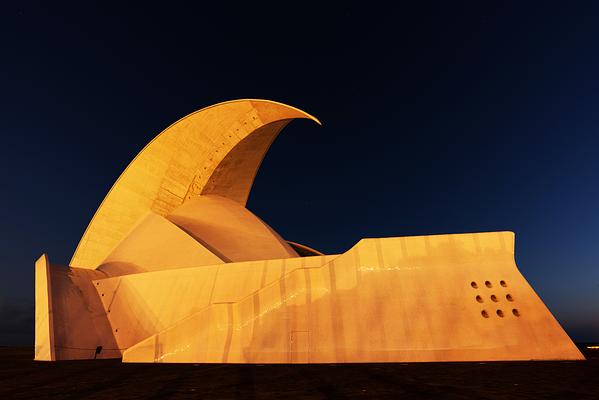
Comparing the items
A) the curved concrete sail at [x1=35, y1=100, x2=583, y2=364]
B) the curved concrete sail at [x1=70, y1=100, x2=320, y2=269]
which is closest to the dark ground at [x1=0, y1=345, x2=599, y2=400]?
the curved concrete sail at [x1=35, y1=100, x2=583, y2=364]

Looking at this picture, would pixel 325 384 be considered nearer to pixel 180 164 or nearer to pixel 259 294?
pixel 259 294

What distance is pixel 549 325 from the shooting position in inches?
428

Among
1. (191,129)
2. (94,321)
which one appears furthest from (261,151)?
(94,321)

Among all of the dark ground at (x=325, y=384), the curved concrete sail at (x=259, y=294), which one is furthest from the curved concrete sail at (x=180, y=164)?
the dark ground at (x=325, y=384)

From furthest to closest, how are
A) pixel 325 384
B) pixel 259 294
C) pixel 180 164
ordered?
1. pixel 180 164
2. pixel 259 294
3. pixel 325 384

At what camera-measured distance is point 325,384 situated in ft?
21.6

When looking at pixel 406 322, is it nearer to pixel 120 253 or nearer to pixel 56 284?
pixel 56 284

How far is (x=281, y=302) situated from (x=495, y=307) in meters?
6.07

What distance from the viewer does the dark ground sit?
555 cm

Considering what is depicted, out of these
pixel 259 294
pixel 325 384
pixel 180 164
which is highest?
pixel 180 164

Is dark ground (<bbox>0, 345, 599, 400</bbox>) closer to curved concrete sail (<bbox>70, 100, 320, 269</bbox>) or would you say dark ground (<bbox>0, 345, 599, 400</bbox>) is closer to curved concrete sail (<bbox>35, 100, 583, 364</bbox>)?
curved concrete sail (<bbox>35, 100, 583, 364</bbox>)

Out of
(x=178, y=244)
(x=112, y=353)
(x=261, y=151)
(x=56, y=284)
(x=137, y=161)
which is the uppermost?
(x=261, y=151)

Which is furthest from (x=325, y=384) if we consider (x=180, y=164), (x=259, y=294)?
(x=180, y=164)

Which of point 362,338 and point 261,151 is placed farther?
point 261,151
